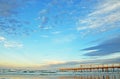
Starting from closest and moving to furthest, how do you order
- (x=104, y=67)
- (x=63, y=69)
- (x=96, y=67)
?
(x=104, y=67) < (x=96, y=67) < (x=63, y=69)

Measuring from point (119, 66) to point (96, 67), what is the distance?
54.7 feet

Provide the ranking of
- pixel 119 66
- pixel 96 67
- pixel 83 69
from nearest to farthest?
pixel 119 66 → pixel 96 67 → pixel 83 69

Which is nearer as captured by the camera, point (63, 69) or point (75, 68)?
point (75, 68)

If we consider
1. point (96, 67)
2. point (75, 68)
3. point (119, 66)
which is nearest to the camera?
point (119, 66)

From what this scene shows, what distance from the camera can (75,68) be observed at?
121 metres

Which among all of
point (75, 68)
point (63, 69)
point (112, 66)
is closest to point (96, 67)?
point (112, 66)

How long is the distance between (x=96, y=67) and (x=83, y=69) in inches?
622

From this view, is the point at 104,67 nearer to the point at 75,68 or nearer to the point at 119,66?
the point at 119,66

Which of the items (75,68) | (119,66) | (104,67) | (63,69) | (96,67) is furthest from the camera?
(63,69)

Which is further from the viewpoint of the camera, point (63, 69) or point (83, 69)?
point (63, 69)

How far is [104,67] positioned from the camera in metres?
86.8

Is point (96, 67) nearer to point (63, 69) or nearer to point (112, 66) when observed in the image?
point (112, 66)

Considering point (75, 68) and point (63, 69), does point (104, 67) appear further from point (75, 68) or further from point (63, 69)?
point (63, 69)

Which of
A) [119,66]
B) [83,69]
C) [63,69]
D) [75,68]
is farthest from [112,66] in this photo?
[63,69]
